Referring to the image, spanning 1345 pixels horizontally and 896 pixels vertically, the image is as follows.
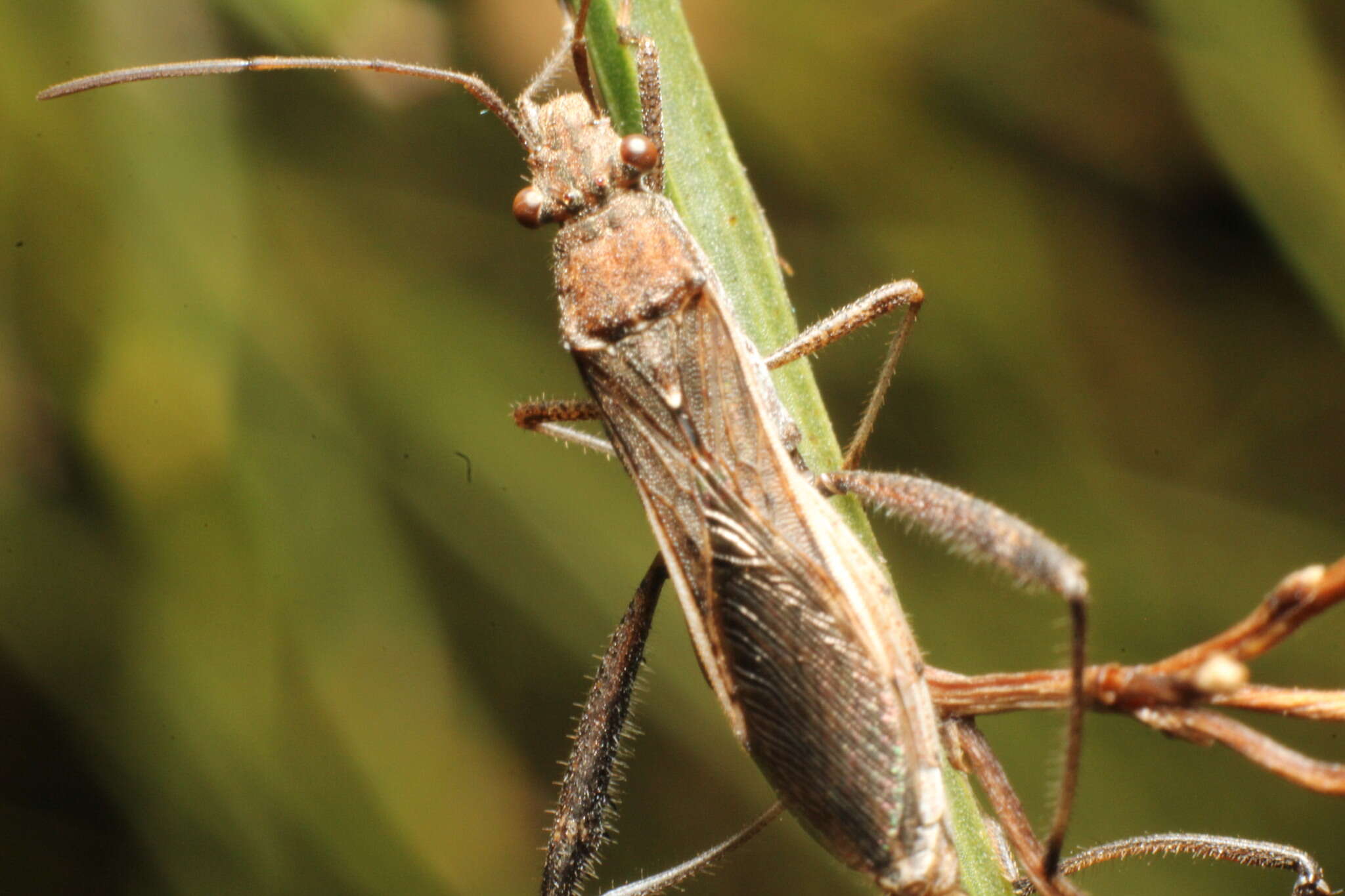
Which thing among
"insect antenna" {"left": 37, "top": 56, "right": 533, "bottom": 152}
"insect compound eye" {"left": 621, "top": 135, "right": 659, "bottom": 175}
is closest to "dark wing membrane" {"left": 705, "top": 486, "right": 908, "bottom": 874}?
"insect compound eye" {"left": 621, "top": 135, "right": 659, "bottom": 175}

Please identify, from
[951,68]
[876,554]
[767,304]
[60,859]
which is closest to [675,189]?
[767,304]

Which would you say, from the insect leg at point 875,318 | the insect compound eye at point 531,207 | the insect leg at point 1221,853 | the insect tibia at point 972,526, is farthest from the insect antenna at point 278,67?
the insect leg at point 1221,853

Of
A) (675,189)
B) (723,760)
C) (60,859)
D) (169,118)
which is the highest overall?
(169,118)

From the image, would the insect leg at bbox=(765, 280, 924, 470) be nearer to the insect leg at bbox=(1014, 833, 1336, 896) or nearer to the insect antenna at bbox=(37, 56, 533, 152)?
the insect antenna at bbox=(37, 56, 533, 152)

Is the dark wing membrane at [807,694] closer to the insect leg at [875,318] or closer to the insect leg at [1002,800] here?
the insect leg at [1002,800]

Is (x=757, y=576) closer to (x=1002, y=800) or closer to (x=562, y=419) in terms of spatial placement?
(x=1002, y=800)

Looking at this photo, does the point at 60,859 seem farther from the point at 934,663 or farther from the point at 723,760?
the point at 934,663
